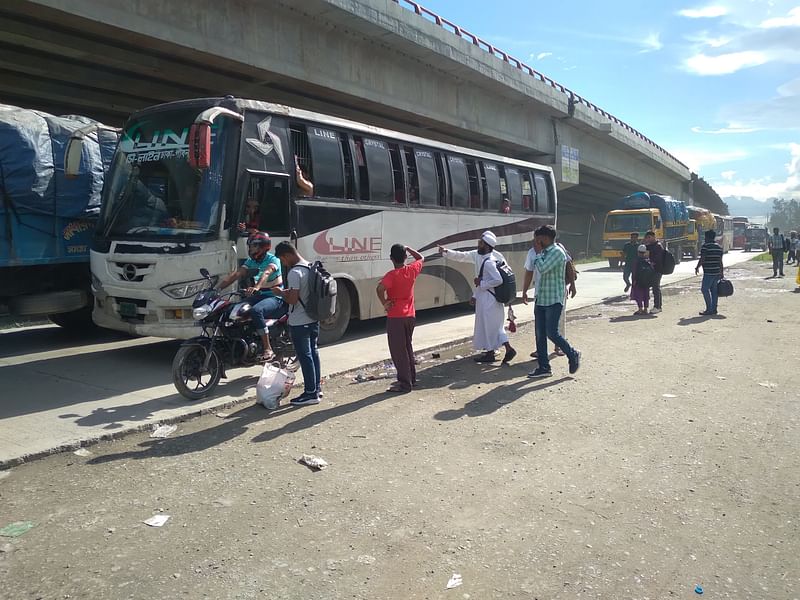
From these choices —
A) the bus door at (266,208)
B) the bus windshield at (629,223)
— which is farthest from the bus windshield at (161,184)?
the bus windshield at (629,223)

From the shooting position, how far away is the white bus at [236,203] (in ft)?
24.6

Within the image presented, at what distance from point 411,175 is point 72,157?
5.56m

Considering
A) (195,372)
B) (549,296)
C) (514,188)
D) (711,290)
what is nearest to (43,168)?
(195,372)

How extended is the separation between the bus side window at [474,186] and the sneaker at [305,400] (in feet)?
24.9

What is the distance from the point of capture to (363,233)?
1014 cm

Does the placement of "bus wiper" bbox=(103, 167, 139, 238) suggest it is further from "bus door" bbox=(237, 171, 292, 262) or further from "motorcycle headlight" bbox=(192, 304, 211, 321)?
"motorcycle headlight" bbox=(192, 304, 211, 321)

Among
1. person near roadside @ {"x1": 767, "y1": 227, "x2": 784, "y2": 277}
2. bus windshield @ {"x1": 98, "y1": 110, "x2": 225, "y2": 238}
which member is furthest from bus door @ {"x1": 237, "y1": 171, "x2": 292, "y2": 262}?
person near roadside @ {"x1": 767, "y1": 227, "x2": 784, "y2": 277}

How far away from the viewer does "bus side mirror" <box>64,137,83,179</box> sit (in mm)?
8133

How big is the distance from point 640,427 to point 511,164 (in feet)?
33.7

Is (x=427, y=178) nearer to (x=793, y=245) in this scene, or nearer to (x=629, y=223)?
(x=629, y=223)

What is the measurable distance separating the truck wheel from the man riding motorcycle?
4386mm

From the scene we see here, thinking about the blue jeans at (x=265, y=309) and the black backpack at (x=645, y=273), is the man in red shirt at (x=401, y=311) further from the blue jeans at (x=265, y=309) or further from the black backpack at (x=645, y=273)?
the black backpack at (x=645, y=273)

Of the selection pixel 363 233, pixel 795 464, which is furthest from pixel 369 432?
pixel 363 233

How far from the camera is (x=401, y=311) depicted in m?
6.99
